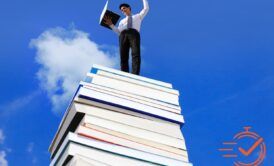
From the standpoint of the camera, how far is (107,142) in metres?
4.21

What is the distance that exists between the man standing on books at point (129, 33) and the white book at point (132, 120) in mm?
2029

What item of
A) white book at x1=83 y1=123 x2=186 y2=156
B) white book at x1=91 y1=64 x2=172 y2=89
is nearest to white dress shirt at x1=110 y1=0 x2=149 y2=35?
white book at x1=91 y1=64 x2=172 y2=89

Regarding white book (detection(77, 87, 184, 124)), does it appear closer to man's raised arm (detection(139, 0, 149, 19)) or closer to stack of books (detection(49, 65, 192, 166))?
stack of books (detection(49, 65, 192, 166))

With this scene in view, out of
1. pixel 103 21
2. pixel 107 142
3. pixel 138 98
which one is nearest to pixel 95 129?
pixel 107 142

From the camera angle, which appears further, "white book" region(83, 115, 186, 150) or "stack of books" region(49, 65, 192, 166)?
"white book" region(83, 115, 186, 150)

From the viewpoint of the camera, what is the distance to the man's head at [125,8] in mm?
7172

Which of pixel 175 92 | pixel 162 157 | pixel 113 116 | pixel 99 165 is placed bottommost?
pixel 99 165

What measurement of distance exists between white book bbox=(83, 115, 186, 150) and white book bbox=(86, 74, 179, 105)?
73 centimetres

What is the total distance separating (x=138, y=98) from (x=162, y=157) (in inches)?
40.8

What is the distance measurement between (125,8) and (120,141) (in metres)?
3.53

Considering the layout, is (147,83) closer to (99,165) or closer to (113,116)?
(113,116)

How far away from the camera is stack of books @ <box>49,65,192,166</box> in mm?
4012

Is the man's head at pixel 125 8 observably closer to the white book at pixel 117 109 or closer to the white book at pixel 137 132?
the white book at pixel 117 109

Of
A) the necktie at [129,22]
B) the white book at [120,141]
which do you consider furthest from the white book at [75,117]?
the necktie at [129,22]
